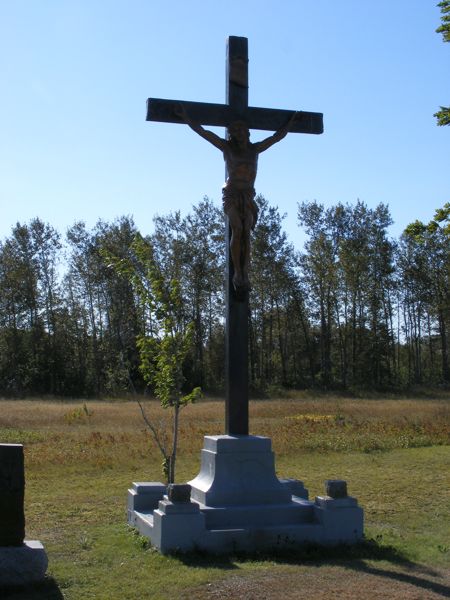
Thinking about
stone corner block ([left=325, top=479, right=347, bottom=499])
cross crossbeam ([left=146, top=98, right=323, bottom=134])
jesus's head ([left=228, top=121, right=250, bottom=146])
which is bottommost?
stone corner block ([left=325, top=479, right=347, bottom=499])

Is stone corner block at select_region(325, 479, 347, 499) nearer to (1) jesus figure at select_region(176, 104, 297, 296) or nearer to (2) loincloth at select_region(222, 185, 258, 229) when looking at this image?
(1) jesus figure at select_region(176, 104, 297, 296)

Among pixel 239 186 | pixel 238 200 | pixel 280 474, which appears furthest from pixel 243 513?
pixel 280 474

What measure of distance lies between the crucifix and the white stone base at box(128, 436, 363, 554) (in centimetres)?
46

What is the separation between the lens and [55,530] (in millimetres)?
9453

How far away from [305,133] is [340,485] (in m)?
4.49

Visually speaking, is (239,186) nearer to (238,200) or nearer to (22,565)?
(238,200)

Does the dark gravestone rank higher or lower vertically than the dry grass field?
higher

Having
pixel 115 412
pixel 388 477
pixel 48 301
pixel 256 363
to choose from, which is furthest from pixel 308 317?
pixel 388 477

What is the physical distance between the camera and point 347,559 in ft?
24.9

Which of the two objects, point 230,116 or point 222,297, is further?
point 222,297

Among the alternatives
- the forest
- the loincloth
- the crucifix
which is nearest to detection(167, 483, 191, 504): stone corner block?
the crucifix

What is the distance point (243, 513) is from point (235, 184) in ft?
12.6

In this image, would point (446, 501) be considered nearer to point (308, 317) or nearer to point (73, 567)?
point (73, 567)

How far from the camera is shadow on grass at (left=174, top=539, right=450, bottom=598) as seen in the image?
6923mm
